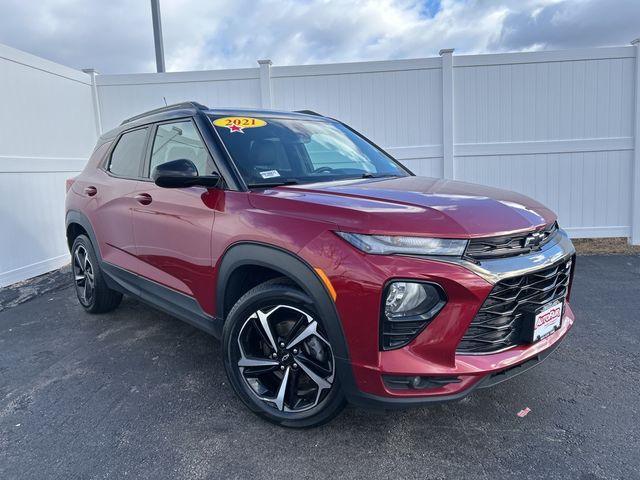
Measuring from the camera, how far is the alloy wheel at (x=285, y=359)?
2314 mm

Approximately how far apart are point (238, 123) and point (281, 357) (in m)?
1.60

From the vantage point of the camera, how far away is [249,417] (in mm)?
2678

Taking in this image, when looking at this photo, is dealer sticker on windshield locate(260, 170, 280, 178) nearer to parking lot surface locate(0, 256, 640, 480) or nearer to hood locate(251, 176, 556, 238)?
hood locate(251, 176, 556, 238)

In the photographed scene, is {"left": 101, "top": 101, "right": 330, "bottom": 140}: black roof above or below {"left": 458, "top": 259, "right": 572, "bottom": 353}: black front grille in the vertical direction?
above

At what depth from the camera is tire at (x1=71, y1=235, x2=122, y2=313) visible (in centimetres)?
425

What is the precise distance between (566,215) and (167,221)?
6.26 meters

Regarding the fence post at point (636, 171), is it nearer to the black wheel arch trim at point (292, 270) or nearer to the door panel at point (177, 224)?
the door panel at point (177, 224)

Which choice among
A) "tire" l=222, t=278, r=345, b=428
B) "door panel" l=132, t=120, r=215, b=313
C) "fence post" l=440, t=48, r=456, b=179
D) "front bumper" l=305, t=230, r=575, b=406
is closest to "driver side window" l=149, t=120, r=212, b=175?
"door panel" l=132, t=120, r=215, b=313

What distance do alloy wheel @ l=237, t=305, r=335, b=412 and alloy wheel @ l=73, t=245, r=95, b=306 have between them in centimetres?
245

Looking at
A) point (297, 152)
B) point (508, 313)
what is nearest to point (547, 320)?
point (508, 313)

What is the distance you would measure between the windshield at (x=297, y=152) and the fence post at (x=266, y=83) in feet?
11.6

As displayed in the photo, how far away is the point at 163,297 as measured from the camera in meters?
3.28

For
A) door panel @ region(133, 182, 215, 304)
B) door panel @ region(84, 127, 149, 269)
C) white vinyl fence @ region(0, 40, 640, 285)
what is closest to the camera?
door panel @ region(133, 182, 215, 304)

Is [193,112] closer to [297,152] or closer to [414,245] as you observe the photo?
[297,152]
